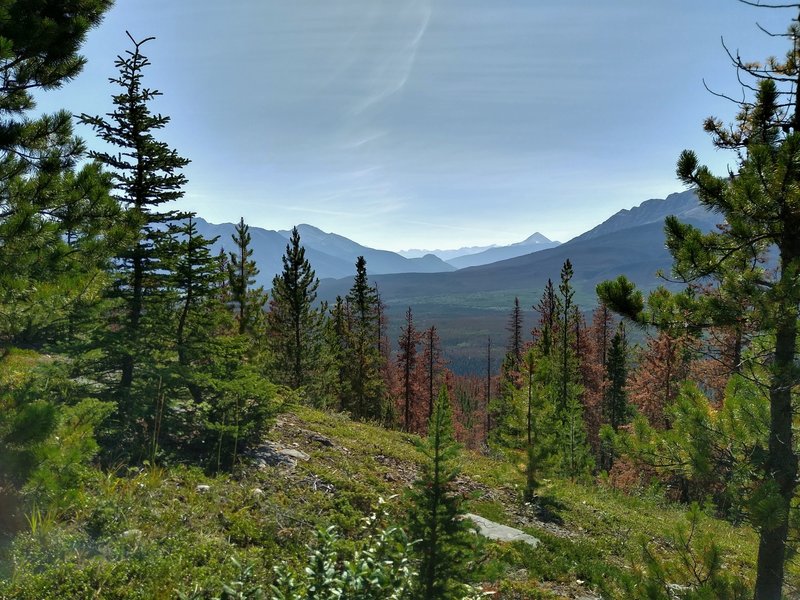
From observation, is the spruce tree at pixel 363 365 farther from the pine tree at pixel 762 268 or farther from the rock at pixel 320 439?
the pine tree at pixel 762 268

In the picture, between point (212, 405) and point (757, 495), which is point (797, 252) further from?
point (212, 405)

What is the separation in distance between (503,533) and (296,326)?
20931 mm

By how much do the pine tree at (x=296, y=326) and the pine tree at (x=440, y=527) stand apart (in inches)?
927

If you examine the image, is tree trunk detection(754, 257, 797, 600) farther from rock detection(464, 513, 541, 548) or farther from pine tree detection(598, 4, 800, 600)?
rock detection(464, 513, 541, 548)

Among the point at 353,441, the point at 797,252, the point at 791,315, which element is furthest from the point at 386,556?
the point at 353,441

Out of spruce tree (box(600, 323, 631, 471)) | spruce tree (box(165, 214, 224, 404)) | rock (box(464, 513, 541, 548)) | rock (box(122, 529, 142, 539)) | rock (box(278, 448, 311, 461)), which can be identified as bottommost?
→ spruce tree (box(600, 323, 631, 471))

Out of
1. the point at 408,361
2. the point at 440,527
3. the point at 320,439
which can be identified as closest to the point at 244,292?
the point at 320,439

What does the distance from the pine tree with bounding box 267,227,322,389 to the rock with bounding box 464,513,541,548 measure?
752 inches

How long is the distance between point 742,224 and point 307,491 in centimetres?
820

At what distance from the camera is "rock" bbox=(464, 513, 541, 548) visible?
9453 millimetres

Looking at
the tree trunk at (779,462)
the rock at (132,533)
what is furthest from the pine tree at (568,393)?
the rock at (132,533)

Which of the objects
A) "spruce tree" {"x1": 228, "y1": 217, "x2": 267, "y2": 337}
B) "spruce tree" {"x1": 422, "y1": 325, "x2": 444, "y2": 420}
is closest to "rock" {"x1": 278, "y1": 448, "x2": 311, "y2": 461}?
"spruce tree" {"x1": 228, "y1": 217, "x2": 267, "y2": 337}

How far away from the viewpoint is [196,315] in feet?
32.1

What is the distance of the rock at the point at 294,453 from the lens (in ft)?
32.1
